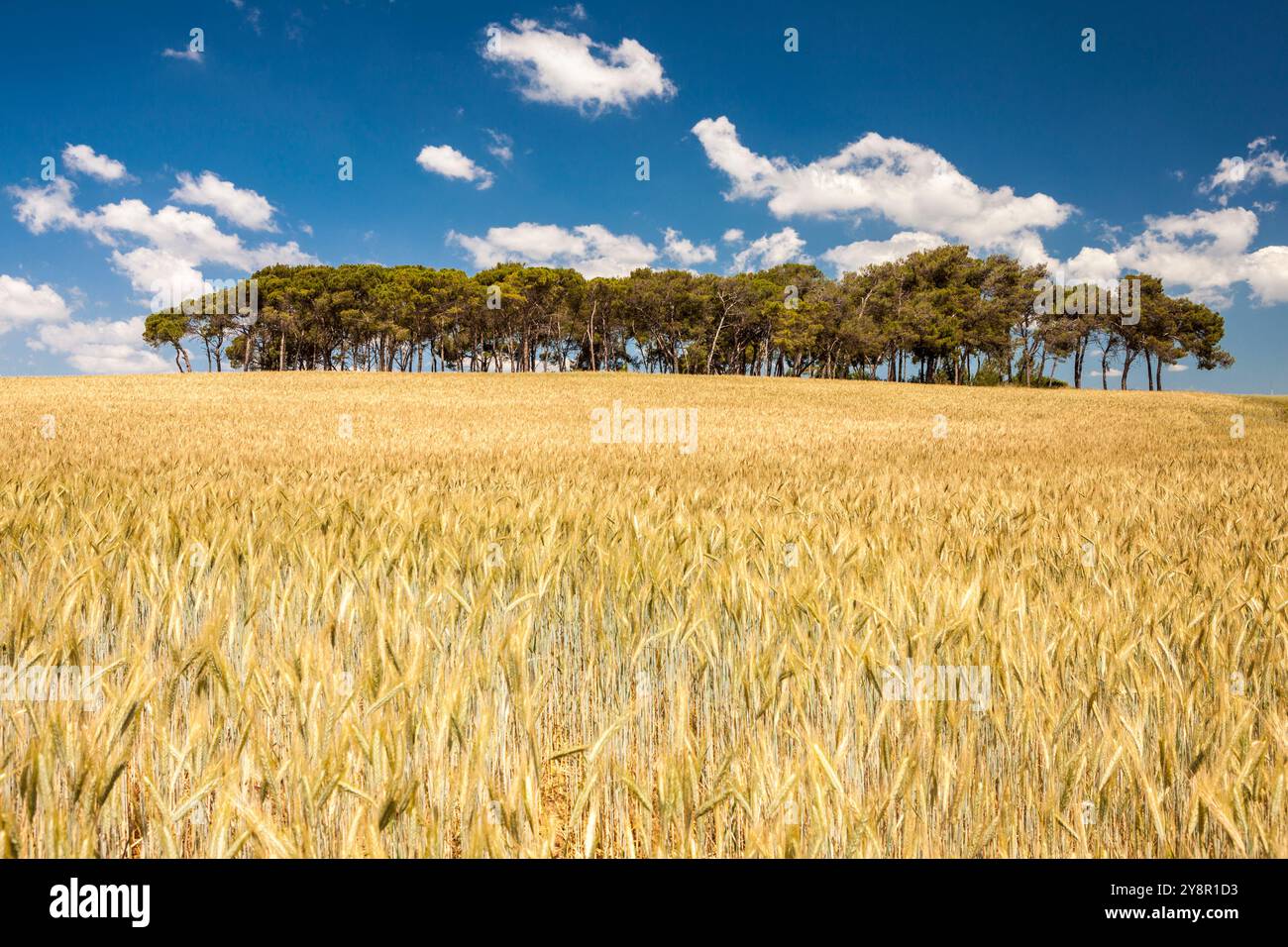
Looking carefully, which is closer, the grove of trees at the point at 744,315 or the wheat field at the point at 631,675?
the wheat field at the point at 631,675

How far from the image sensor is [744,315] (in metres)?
68.5

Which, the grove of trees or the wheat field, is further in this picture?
the grove of trees

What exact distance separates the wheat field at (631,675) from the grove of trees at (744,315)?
6067 centimetres

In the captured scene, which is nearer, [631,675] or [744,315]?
[631,675]

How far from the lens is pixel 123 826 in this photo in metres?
1.49

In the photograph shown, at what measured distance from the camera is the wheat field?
1.40 meters

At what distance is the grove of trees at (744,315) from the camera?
62.7 metres

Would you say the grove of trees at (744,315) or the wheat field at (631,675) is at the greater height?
the grove of trees at (744,315)

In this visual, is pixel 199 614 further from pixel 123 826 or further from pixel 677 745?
pixel 677 745

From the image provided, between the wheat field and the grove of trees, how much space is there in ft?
199

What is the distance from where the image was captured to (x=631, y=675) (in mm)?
2217

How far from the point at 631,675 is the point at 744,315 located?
69248mm
